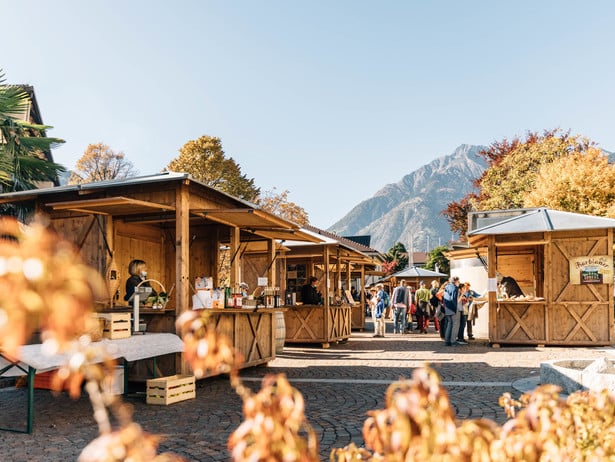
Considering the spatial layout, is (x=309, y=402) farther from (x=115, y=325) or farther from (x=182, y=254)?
(x=182, y=254)

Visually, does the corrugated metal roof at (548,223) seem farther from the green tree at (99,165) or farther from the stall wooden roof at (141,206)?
the green tree at (99,165)

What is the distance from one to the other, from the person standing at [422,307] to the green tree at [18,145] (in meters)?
13.5

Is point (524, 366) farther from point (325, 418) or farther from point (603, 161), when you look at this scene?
point (603, 161)

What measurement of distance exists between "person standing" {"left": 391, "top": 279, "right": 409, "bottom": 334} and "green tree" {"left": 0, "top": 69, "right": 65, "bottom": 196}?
11.8 m

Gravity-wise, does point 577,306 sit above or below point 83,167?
below

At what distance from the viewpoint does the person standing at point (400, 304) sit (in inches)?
859

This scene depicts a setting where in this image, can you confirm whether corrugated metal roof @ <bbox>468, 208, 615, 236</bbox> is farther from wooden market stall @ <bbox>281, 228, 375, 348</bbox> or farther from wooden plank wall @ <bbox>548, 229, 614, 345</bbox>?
wooden market stall @ <bbox>281, 228, 375, 348</bbox>

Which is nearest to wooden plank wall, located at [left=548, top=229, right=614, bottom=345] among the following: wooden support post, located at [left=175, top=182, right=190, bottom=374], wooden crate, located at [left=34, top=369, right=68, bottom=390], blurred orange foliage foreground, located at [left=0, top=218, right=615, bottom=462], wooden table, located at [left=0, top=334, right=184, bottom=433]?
wooden support post, located at [left=175, top=182, right=190, bottom=374]

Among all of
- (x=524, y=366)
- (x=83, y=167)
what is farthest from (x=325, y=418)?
(x=83, y=167)

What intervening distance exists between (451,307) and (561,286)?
3.01 meters

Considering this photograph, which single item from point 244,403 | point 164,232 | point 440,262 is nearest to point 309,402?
point 164,232

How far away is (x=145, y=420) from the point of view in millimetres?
7234

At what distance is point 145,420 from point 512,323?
37.2 ft

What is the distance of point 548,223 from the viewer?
15.7m
